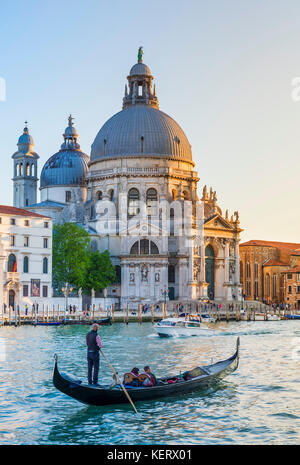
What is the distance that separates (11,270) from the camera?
48375 millimetres

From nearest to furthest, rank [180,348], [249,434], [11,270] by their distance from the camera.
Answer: [249,434]
[180,348]
[11,270]

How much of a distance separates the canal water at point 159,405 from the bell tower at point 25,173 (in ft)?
147

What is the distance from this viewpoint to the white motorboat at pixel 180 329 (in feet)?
121

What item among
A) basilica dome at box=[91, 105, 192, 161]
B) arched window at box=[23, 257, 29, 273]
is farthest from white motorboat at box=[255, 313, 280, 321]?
arched window at box=[23, 257, 29, 273]

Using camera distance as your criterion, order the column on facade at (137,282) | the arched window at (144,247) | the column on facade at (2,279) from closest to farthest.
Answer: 1. the column on facade at (2,279)
2. the column on facade at (137,282)
3. the arched window at (144,247)

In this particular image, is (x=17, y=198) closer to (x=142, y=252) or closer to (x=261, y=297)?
(x=142, y=252)

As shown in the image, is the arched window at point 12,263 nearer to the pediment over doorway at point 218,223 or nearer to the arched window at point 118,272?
the arched window at point 118,272

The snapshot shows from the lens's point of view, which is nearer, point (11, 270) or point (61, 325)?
point (61, 325)

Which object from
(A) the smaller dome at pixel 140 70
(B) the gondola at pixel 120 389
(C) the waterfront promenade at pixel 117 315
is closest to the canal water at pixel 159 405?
(B) the gondola at pixel 120 389

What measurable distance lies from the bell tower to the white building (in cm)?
2361

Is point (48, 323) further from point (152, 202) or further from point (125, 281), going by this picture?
point (152, 202)

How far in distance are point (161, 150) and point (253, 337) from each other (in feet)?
101

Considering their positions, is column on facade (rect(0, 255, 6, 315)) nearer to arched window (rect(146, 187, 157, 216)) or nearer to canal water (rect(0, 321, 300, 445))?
canal water (rect(0, 321, 300, 445))

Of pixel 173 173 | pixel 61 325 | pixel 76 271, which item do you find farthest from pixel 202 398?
pixel 173 173
